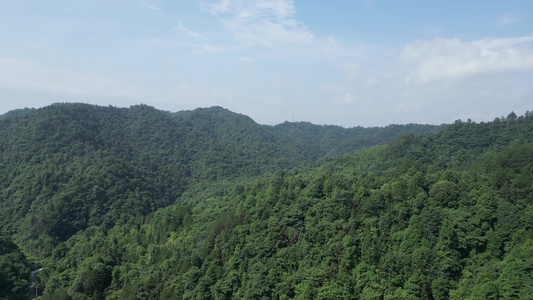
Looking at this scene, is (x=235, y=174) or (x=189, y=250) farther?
(x=235, y=174)

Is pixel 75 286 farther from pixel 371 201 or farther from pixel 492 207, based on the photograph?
pixel 492 207

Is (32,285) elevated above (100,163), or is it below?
below

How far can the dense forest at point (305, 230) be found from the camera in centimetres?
3281

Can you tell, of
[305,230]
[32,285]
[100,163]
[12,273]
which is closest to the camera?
[305,230]

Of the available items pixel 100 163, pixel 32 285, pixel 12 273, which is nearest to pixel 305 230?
pixel 12 273

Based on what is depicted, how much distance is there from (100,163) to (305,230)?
59.5 m

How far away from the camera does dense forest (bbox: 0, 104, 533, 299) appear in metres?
32.8

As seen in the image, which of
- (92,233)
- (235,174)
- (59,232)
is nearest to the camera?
(92,233)

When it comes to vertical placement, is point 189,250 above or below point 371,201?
below

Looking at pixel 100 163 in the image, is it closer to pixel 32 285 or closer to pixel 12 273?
pixel 32 285

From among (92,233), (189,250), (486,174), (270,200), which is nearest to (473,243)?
(486,174)

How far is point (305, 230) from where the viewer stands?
41.1m

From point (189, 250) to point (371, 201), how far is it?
21634 mm

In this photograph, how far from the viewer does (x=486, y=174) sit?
45.9 metres
